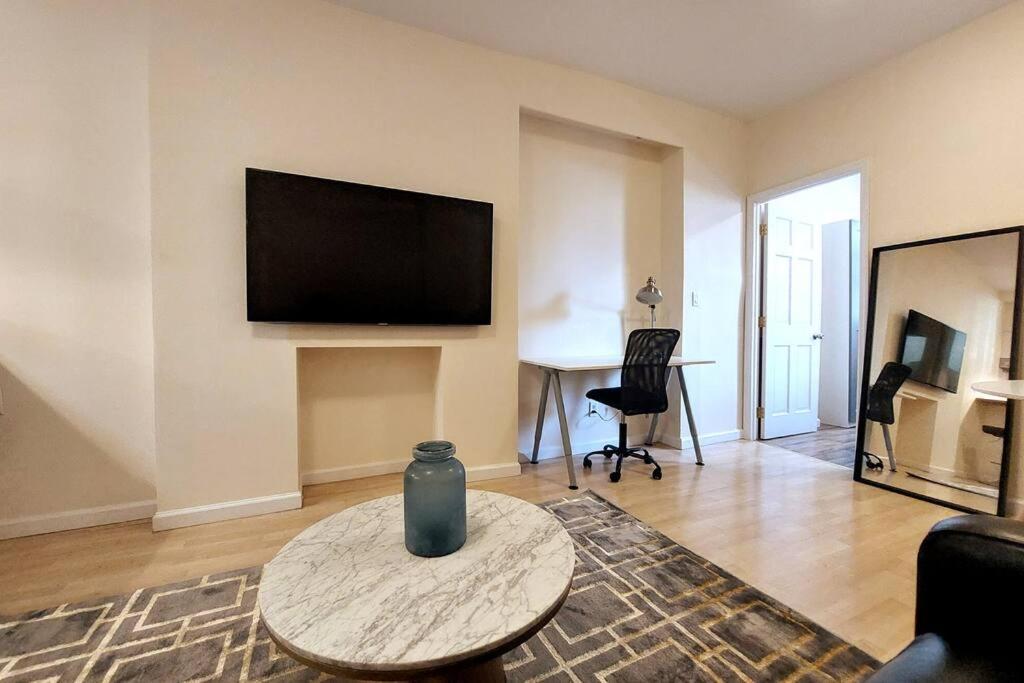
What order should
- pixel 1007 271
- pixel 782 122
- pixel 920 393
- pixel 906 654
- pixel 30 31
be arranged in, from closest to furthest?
pixel 906 654 < pixel 30 31 < pixel 1007 271 < pixel 920 393 < pixel 782 122

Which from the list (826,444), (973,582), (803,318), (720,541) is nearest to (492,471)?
(720,541)

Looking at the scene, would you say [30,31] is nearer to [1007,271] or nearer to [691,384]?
[691,384]

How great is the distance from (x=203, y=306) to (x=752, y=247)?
4.10 m

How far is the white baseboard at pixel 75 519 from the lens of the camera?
2027 mm

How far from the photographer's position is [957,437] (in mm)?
2473

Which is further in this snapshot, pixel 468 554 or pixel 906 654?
pixel 468 554

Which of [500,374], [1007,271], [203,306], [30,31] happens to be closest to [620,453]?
[500,374]

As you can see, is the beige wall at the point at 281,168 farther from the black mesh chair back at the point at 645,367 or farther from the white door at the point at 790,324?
the white door at the point at 790,324

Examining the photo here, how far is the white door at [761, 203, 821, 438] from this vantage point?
3.78 metres

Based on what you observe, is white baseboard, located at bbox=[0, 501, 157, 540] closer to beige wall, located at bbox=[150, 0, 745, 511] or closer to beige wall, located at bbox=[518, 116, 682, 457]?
beige wall, located at bbox=[150, 0, 745, 511]

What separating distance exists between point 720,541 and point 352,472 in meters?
2.15

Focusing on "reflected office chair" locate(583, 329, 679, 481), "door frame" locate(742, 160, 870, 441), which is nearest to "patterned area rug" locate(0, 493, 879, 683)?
"reflected office chair" locate(583, 329, 679, 481)

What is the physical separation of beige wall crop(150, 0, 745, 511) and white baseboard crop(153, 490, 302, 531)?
4 centimetres

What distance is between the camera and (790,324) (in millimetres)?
3887
